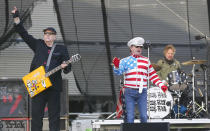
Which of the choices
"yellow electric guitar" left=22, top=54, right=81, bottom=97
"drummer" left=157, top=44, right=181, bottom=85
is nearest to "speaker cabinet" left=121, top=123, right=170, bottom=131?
"yellow electric guitar" left=22, top=54, right=81, bottom=97

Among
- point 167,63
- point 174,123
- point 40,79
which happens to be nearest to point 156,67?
point 167,63

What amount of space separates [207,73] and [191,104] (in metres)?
0.97

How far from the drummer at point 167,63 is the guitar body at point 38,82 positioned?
2924mm

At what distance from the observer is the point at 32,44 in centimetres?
713

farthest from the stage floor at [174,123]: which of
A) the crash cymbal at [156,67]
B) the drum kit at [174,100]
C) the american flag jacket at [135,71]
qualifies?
the crash cymbal at [156,67]

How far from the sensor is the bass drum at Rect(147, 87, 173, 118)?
8719 mm

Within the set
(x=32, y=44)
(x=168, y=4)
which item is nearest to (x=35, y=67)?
(x=32, y=44)

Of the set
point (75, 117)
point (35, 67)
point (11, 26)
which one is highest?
point (11, 26)

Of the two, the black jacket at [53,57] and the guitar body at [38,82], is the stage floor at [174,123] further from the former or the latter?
the guitar body at [38,82]

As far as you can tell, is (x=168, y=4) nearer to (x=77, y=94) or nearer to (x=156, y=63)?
(x=156, y=63)

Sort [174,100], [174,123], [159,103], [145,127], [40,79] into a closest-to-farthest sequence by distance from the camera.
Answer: [145,127], [40,79], [174,123], [159,103], [174,100]

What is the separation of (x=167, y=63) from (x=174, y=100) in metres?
0.72

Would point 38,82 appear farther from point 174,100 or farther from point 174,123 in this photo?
point 174,100

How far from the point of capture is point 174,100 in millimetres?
9023
